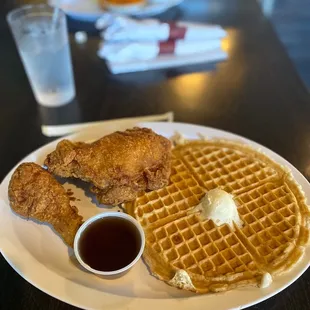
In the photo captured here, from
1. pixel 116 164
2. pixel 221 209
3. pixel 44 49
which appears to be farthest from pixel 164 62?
pixel 221 209

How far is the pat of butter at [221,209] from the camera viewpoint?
1.26 meters

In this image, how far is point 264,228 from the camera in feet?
4.11

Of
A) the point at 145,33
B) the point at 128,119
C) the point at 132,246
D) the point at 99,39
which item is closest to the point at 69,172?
the point at 132,246

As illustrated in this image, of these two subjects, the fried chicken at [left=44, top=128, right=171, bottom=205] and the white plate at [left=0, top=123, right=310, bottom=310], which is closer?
the white plate at [left=0, top=123, right=310, bottom=310]

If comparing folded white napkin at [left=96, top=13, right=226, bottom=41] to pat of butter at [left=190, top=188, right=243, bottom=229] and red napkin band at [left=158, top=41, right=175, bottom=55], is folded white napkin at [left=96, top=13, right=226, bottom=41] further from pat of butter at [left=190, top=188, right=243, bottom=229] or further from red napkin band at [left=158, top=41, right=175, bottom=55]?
pat of butter at [left=190, top=188, right=243, bottom=229]

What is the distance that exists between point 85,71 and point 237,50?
85cm

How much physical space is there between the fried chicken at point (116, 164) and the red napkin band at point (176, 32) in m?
0.87

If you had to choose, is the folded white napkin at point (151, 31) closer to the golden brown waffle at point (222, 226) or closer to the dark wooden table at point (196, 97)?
the dark wooden table at point (196, 97)

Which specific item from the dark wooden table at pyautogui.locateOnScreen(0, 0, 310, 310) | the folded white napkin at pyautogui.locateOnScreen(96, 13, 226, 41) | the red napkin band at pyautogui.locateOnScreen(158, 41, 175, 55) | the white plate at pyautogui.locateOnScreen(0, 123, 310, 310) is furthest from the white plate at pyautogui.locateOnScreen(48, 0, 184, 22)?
the white plate at pyautogui.locateOnScreen(0, 123, 310, 310)

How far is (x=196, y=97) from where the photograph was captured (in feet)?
6.24

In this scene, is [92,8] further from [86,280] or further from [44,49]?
[86,280]

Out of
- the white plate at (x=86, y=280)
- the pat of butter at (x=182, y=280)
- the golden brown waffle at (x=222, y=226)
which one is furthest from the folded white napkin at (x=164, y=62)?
the pat of butter at (x=182, y=280)

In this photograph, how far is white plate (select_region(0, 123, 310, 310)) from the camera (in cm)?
105

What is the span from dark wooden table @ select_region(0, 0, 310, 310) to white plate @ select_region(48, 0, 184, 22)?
161mm
